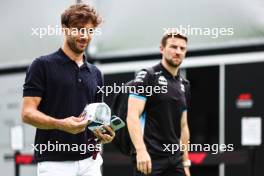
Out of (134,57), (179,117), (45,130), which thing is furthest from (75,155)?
(134,57)

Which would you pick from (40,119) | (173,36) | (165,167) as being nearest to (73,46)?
(40,119)

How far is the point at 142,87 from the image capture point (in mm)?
4363

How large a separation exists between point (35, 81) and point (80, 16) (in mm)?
367

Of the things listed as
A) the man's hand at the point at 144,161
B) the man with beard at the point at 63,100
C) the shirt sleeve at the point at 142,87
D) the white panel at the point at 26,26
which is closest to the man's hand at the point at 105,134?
the man with beard at the point at 63,100

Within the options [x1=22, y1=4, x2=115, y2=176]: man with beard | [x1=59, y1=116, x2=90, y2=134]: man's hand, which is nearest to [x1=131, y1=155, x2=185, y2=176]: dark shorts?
[x1=22, y1=4, x2=115, y2=176]: man with beard

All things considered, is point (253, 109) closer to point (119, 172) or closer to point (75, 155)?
point (119, 172)

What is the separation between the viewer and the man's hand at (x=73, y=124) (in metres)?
3.02

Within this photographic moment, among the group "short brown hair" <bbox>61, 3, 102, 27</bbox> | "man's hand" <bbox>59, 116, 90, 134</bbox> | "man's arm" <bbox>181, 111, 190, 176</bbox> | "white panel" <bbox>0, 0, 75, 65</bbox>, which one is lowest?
"man's arm" <bbox>181, 111, 190, 176</bbox>

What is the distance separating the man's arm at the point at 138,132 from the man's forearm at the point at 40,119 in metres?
1.21

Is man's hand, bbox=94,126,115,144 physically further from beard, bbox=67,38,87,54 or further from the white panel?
the white panel

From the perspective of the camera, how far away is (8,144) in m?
6.81

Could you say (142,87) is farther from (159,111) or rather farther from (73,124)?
(73,124)

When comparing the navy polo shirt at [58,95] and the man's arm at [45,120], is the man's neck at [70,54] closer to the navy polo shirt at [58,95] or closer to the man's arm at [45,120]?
the navy polo shirt at [58,95]

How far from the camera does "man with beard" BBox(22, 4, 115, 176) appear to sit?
3.20 m
